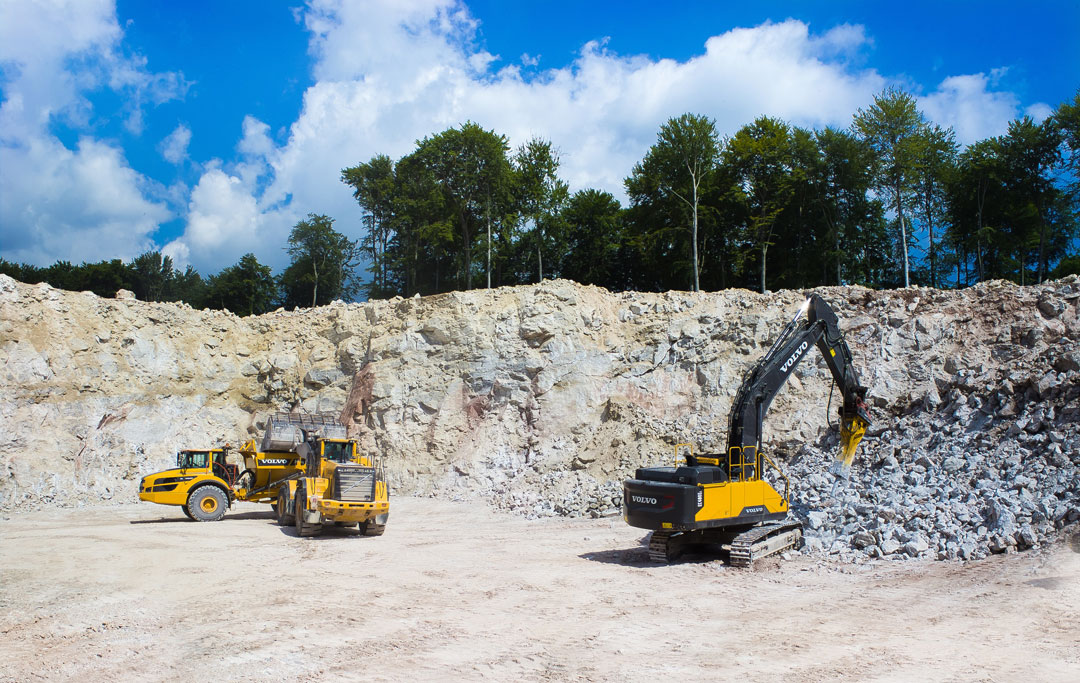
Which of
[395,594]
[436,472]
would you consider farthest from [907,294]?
[395,594]

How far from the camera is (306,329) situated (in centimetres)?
2762

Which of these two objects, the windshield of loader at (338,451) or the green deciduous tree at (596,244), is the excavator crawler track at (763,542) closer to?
the windshield of loader at (338,451)

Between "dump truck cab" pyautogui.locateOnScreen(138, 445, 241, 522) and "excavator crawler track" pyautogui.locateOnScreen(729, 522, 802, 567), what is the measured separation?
12.3 metres

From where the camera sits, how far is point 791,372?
12312mm

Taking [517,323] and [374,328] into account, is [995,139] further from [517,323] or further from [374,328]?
[374,328]

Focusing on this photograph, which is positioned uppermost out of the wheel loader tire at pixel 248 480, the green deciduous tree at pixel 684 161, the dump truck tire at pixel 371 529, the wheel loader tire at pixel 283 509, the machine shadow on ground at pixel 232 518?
the green deciduous tree at pixel 684 161

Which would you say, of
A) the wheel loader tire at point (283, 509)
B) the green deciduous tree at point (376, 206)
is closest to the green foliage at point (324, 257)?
the green deciduous tree at point (376, 206)

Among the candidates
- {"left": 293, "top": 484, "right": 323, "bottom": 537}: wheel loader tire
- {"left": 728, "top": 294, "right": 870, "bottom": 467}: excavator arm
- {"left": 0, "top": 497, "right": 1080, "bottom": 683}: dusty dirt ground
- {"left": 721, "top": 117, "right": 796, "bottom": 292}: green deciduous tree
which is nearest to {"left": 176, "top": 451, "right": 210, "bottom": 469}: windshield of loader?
{"left": 293, "top": 484, "right": 323, "bottom": 537}: wheel loader tire

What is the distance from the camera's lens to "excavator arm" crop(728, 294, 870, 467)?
37.7 ft

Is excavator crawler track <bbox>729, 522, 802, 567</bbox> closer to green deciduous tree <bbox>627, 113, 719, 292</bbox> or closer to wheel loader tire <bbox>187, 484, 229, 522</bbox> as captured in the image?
wheel loader tire <bbox>187, 484, 229, 522</bbox>

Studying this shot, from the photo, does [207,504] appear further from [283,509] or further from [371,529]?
[371,529]

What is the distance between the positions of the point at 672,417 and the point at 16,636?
633 inches

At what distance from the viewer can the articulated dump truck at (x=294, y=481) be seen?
47.1ft

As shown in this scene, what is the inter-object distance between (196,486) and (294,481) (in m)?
2.40
